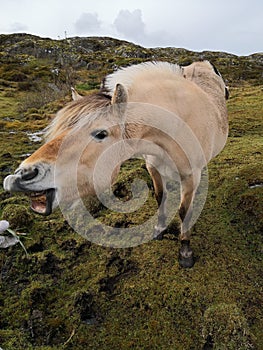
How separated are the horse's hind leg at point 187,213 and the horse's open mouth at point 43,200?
1.74 meters

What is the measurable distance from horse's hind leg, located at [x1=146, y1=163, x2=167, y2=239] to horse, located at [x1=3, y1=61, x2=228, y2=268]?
539mm

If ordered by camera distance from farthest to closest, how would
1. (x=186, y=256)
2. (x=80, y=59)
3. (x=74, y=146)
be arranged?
(x=80, y=59), (x=186, y=256), (x=74, y=146)

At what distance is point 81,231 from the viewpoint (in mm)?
4160

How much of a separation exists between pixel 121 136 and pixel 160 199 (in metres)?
2.11

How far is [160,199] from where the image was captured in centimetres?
427

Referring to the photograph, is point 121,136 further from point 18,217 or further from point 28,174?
point 18,217

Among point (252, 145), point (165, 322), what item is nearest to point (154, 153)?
point (165, 322)

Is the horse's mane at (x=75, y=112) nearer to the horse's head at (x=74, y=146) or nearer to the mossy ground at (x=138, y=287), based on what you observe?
the horse's head at (x=74, y=146)

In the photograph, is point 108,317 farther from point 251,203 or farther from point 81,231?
point 251,203

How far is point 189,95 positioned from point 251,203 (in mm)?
2234

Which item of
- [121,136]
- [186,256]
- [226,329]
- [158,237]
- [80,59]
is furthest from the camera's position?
[80,59]

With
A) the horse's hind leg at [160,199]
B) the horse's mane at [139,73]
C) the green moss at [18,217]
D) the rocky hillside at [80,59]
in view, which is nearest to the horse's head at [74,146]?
the horse's mane at [139,73]

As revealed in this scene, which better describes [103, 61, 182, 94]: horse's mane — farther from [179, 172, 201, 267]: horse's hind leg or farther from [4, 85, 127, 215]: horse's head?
[179, 172, 201, 267]: horse's hind leg

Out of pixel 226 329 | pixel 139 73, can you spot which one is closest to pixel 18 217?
pixel 139 73
